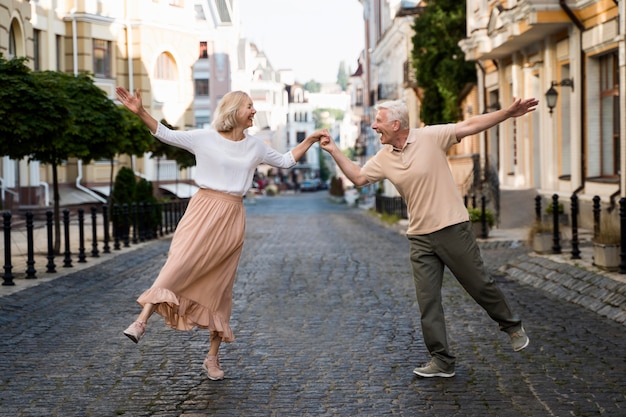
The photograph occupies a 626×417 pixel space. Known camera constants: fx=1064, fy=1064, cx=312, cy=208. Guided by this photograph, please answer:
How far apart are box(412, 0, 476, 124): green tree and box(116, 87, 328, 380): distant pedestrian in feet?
90.3

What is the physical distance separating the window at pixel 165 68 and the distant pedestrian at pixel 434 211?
36912mm

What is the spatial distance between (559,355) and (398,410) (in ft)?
6.96

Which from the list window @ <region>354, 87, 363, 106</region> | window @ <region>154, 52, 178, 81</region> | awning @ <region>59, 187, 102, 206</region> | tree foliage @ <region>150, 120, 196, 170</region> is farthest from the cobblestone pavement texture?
window @ <region>354, 87, 363, 106</region>

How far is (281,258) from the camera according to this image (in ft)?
56.8

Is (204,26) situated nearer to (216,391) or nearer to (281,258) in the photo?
(281,258)

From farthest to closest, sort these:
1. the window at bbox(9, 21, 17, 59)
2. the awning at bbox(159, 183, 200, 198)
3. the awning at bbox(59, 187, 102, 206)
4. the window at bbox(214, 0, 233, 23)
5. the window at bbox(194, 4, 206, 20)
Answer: the window at bbox(194, 4, 206, 20)
the awning at bbox(159, 183, 200, 198)
the awning at bbox(59, 187, 102, 206)
the window at bbox(214, 0, 233, 23)
the window at bbox(9, 21, 17, 59)

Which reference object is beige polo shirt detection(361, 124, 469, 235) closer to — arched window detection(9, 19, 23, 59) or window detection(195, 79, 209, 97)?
arched window detection(9, 19, 23, 59)

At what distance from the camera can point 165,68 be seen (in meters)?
43.4

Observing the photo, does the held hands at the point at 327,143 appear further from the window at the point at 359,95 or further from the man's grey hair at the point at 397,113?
the window at the point at 359,95

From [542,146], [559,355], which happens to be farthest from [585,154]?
[559,355]

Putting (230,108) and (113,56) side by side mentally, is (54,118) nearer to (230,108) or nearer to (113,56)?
(230,108)

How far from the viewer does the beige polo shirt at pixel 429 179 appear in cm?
677

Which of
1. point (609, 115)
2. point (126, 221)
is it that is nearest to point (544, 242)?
point (609, 115)

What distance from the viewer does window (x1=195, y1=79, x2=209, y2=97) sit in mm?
71062
